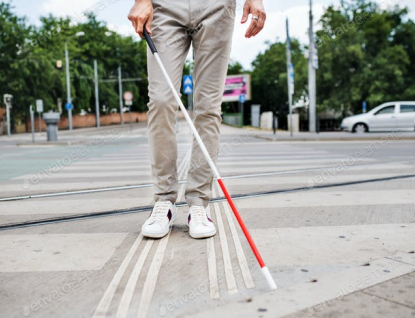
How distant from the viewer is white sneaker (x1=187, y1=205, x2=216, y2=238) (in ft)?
7.67

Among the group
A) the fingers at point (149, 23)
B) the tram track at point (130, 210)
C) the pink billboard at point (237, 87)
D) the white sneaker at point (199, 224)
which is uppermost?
the pink billboard at point (237, 87)

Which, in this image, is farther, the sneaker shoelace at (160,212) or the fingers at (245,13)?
the fingers at (245,13)

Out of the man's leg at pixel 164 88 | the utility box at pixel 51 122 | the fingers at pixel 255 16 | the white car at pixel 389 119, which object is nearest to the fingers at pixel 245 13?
the fingers at pixel 255 16

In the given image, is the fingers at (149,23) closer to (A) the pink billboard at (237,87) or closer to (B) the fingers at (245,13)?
(B) the fingers at (245,13)

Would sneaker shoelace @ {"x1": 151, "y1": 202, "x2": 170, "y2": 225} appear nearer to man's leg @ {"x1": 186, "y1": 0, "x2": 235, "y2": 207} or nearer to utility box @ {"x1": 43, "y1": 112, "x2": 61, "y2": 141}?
man's leg @ {"x1": 186, "y1": 0, "x2": 235, "y2": 207}

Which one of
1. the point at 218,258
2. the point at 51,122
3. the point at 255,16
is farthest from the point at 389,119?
the point at 218,258

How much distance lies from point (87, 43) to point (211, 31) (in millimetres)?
50167

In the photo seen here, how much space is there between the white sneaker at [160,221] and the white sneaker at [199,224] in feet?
0.44

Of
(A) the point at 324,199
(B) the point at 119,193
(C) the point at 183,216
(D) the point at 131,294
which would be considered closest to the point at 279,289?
(D) the point at 131,294

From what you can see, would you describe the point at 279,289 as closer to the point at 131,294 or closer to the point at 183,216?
the point at 131,294

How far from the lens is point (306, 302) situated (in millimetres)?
1517

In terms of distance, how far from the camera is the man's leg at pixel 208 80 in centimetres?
253

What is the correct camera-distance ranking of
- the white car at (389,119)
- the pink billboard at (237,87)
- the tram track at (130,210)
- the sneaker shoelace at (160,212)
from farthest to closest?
the pink billboard at (237,87) < the white car at (389,119) < the tram track at (130,210) < the sneaker shoelace at (160,212)

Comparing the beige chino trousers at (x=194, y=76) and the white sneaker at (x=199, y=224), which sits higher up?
the beige chino trousers at (x=194, y=76)
